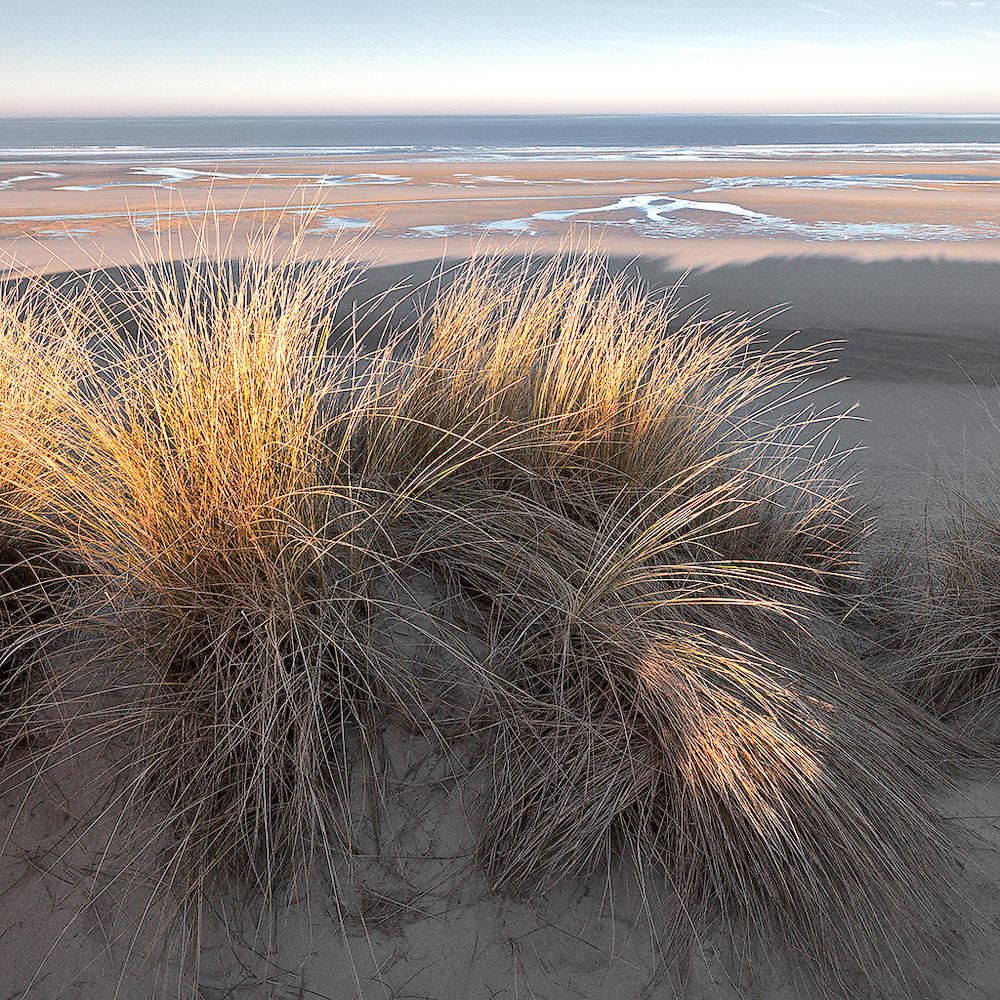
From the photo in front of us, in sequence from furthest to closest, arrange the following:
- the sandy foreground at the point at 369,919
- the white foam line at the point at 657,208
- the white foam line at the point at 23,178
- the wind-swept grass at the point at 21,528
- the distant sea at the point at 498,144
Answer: the distant sea at the point at 498,144 → the white foam line at the point at 23,178 → the white foam line at the point at 657,208 → the wind-swept grass at the point at 21,528 → the sandy foreground at the point at 369,919

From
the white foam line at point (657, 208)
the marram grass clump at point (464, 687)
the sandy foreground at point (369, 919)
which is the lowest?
the white foam line at point (657, 208)

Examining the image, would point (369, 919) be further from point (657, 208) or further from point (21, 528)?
point (657, 208)

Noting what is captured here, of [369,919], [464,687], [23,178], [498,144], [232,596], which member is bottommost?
[498,144]

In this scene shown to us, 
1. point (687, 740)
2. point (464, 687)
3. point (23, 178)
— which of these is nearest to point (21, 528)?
point (464, 687)

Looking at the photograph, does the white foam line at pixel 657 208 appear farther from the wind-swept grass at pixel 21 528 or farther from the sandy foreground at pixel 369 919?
the sandy foreground at pixel 369 919

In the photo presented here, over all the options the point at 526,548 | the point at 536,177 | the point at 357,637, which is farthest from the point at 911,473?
the point at 536,177

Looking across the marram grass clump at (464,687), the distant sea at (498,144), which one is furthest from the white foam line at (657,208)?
the distant sea at (498,144)

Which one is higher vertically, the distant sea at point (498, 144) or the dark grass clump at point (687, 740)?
the dark grass clump at point (687, 740)

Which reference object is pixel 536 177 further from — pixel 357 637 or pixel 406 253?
pixel 357 637

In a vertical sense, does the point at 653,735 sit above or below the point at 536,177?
above

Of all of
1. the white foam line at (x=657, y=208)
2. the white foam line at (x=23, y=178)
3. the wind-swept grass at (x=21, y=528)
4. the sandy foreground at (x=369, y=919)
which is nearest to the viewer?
the sandy foreground at (x=369, y=919)

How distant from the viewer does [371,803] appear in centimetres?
212

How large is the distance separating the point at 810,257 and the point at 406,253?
6.40 m

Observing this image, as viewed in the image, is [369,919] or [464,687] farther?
[464,687]
